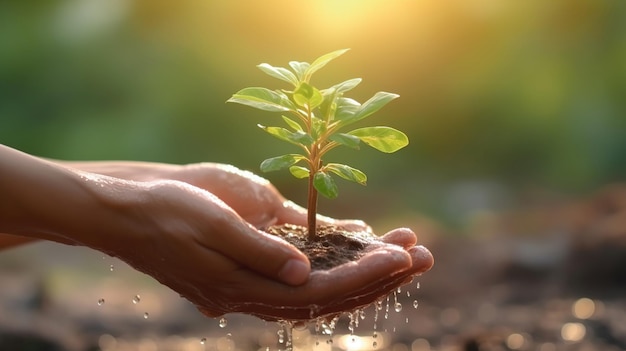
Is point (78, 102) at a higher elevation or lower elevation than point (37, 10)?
lower

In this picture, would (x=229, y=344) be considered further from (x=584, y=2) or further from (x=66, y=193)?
(x=584, y=2)

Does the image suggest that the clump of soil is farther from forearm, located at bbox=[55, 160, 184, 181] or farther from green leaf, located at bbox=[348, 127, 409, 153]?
forearm, located at bbox=[55, 160, 184, 181]

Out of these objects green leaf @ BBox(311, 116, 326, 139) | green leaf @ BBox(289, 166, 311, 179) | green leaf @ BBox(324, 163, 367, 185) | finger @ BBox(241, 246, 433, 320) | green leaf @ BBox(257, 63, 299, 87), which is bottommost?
finger @ BBox(241, 246, 433, 320)

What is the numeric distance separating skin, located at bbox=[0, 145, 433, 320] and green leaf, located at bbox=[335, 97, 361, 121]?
278 mm

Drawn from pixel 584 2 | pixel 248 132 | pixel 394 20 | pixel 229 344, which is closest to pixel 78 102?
pixel 248 132

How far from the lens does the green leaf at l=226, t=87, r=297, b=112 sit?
66.1 inches

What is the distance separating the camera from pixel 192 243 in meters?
1.56

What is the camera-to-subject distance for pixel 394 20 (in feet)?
21.9

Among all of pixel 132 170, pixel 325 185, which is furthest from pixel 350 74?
pixel 325 185

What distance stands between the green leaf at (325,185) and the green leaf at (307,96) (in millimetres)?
148

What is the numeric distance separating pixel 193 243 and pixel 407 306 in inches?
125

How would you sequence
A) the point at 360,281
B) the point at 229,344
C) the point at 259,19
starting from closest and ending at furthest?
the point at 360,281 → the point at 229,344 → the point at 259,19

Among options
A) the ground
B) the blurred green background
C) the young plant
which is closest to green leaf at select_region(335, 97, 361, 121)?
the young plant

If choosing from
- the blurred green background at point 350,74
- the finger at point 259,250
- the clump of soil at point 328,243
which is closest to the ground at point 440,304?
the blurred green background at point 350,74
